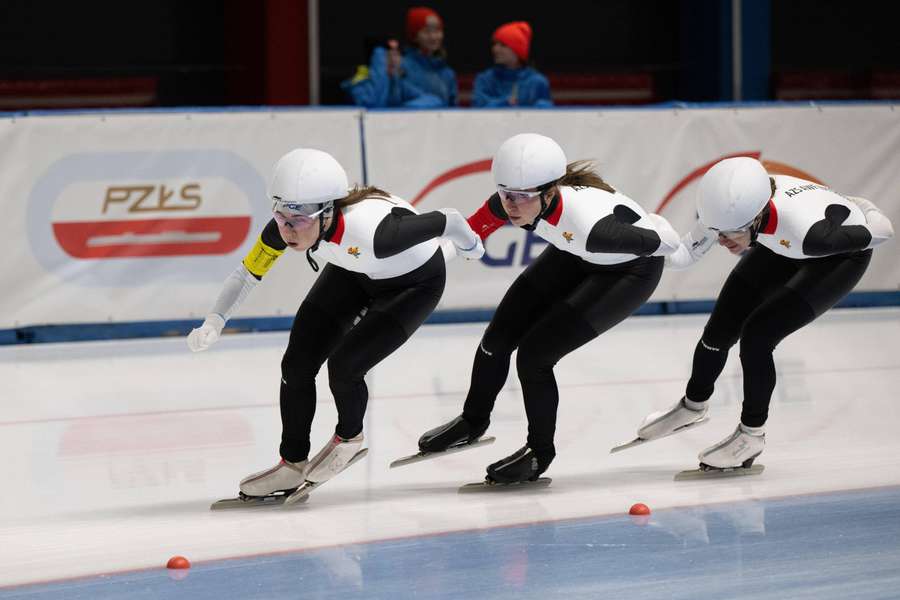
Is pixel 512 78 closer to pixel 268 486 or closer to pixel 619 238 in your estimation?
pixel 619 238

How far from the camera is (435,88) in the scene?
9750 mm

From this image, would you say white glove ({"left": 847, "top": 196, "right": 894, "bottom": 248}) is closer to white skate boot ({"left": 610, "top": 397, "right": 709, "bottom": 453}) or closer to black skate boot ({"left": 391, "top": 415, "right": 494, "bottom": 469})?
white skate boot ({"left": 610, "top": 397, "right": 709, "bottom": 453})

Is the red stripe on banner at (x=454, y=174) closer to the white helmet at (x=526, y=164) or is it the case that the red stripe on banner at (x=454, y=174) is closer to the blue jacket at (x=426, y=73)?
the blue jacket at (x=426, y=73)

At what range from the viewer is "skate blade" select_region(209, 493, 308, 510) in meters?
4.71

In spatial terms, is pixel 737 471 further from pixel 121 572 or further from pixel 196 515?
pixel 121 572

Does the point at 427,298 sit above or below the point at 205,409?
above

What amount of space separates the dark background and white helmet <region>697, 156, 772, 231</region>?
6.56 m

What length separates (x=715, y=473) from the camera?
5.12 m

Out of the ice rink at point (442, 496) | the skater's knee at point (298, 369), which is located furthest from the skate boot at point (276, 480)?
the skater's knee at point (298, 369)

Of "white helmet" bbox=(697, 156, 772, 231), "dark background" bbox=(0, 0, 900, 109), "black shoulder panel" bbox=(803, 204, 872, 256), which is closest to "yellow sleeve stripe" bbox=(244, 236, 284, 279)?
"white helmet" bbox=(697, 156, 772, 231)

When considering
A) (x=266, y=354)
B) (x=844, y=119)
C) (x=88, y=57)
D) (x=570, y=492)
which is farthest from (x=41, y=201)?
(x=844, y=119)

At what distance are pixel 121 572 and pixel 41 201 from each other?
5356 mm

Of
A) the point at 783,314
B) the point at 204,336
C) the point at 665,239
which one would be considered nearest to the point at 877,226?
the point at 783,314

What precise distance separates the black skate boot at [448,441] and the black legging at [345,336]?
0.48m
